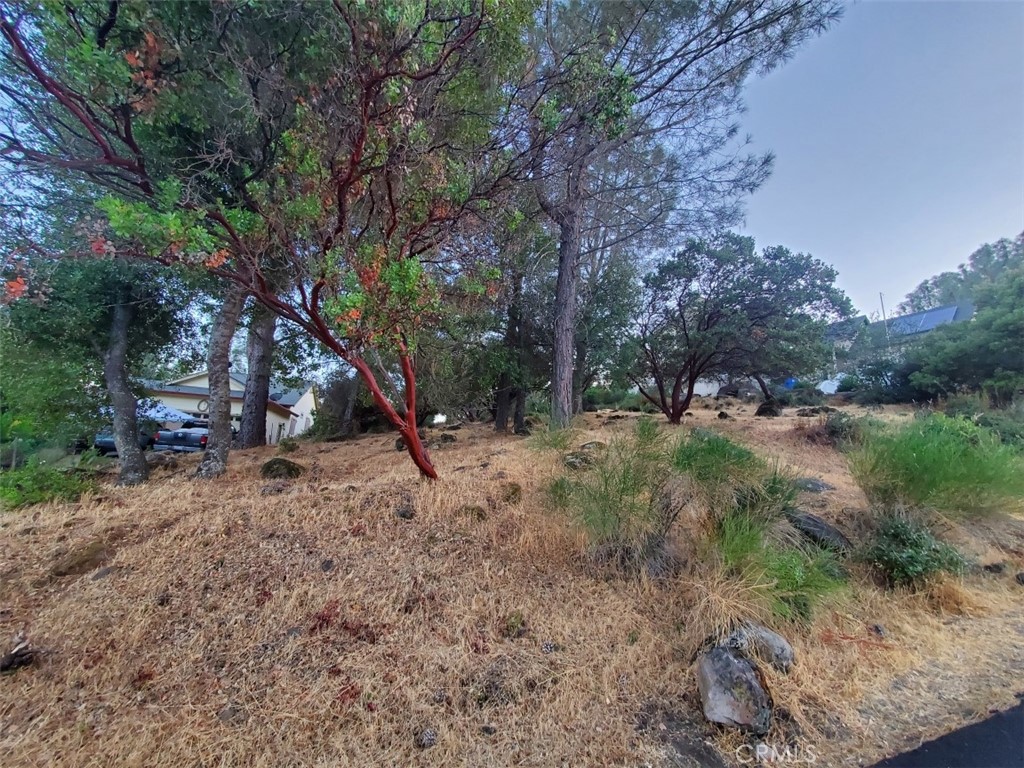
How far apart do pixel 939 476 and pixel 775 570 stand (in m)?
2.36

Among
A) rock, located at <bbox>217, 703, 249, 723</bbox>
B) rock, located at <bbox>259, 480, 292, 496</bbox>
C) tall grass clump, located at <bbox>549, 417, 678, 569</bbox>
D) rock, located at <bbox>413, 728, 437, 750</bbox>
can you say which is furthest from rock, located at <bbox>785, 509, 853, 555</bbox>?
rock, located at <bbox>259, 480, 292, 496</bbox>

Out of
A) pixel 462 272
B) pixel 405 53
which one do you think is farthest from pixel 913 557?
pixel 405 53

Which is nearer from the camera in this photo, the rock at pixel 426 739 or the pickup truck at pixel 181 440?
the rock at pixel 426 739

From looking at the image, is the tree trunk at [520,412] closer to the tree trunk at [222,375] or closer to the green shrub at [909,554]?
the tree trunk at [222,375]

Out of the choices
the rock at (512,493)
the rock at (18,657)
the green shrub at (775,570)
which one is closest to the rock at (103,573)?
the rock at (18,657)

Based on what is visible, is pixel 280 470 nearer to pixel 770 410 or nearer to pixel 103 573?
pixel 103 573

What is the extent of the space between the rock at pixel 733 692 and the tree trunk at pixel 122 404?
6395mm

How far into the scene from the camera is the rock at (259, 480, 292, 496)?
406 cm

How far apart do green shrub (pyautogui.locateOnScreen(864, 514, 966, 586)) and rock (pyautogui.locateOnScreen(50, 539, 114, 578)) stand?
567 centimetres

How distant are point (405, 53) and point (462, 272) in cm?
213

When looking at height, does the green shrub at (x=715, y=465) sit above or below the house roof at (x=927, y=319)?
below

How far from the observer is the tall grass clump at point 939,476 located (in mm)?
3674

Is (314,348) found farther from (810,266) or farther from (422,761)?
(810,266)

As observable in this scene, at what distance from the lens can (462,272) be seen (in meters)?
4.70
